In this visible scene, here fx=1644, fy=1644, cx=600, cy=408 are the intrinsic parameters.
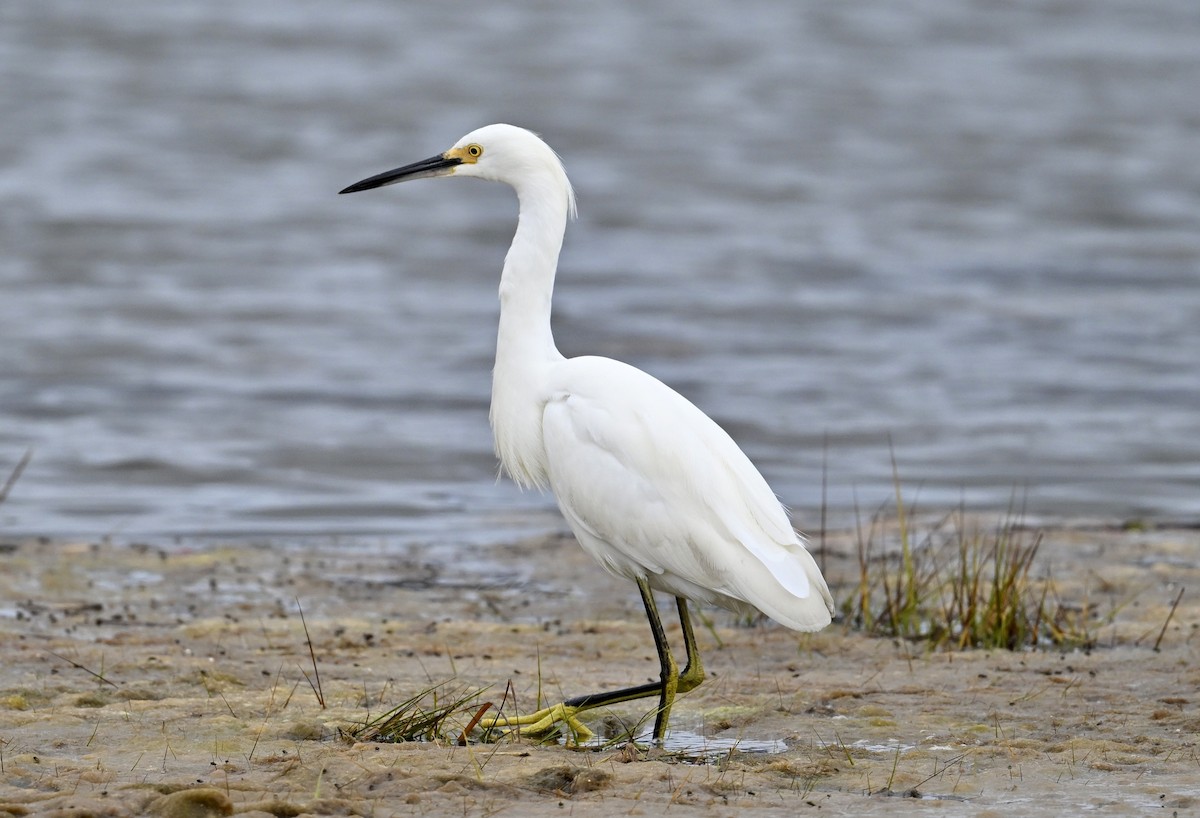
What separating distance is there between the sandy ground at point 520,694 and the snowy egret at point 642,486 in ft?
1.12

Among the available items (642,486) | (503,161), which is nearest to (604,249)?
(503,161)

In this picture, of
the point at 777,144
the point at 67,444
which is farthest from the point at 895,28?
the point at 67,444

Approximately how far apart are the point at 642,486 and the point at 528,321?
26.6 inches

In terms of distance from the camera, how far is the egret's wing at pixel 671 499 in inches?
181

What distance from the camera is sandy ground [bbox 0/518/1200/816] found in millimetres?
3795

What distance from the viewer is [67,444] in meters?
9.73

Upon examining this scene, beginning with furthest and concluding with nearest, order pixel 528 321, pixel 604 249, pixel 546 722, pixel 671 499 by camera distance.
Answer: pixel 604 249, pixel 528 321, pixel 671 499, pixel 546 722

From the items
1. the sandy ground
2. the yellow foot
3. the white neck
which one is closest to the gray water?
the sandy ground

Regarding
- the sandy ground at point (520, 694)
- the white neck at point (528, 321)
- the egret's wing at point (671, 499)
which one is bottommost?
the sandy ground at point (520, 694)

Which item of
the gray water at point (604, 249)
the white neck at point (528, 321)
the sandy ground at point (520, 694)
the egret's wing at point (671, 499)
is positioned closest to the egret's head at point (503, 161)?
the white neck at point (528, 321)

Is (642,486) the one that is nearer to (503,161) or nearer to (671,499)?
(671,499)

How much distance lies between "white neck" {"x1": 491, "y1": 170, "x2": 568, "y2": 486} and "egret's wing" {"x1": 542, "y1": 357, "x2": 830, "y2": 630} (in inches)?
6.0

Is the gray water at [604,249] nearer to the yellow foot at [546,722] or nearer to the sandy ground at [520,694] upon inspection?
the sandy ground at [520,694]

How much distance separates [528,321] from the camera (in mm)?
5016
